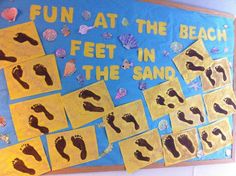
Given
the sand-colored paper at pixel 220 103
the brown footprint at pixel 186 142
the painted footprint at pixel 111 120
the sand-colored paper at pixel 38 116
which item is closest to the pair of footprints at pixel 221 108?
the sand-colored paper at pixel 220 103

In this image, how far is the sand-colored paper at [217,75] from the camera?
129 centimetres

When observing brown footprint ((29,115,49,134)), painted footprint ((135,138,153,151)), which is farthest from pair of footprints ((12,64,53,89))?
painted footprint ((135,138,153,151))

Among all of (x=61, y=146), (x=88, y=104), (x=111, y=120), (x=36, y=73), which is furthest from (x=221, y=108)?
(x=36, y=73)

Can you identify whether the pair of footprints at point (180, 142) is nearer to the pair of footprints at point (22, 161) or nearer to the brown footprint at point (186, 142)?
the brown footprint at point (186, 142)

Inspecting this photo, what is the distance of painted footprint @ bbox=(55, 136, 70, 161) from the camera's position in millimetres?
1058

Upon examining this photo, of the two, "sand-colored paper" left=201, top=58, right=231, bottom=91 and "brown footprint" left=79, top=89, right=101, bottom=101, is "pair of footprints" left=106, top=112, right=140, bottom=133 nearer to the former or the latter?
"brown footprint" left=79, top=89, right=101, bottom=101

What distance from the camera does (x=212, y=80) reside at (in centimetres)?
130

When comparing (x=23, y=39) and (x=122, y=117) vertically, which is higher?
A: (x=23, y=39)

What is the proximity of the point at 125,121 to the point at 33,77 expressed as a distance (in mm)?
435

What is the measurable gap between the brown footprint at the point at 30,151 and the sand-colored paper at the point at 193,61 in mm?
741

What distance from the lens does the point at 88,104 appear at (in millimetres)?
1103

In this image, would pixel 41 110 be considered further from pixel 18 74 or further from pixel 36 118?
pixel 18 74

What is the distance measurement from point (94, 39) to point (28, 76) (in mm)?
316

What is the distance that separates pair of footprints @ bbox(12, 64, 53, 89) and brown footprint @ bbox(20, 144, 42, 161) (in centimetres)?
23
